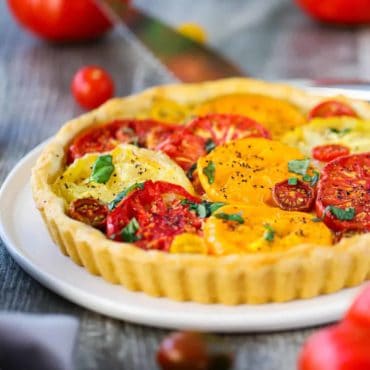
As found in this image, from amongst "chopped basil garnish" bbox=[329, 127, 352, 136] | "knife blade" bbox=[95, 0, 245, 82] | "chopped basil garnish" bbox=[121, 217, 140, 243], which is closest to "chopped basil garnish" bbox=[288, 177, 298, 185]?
"chopped basil garnish" bbox=[329, 127, 352, 136]

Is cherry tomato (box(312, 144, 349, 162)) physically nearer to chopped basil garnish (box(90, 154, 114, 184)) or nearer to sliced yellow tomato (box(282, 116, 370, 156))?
sliced yellow tomato (box(282, 116, 370, 156))

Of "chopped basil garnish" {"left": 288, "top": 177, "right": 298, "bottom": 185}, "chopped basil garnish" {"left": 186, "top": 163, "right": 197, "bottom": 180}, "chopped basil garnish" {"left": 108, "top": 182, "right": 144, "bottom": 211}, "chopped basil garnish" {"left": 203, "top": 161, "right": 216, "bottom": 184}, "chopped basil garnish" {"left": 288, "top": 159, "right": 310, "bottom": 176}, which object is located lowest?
"chopped basil garnish" {"left": 288, "top": 159, "right": 310, "bottom": 176}

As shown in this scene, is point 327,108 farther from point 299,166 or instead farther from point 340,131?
point 299,166

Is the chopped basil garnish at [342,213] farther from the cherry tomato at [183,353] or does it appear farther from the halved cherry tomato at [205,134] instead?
the cherry tomato at [183,353]

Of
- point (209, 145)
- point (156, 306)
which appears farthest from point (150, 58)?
point (156, 306)

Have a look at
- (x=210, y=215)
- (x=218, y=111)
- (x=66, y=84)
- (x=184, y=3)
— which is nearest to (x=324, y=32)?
(x=184, y=3)

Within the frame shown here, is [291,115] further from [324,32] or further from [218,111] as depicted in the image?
[324,32]
